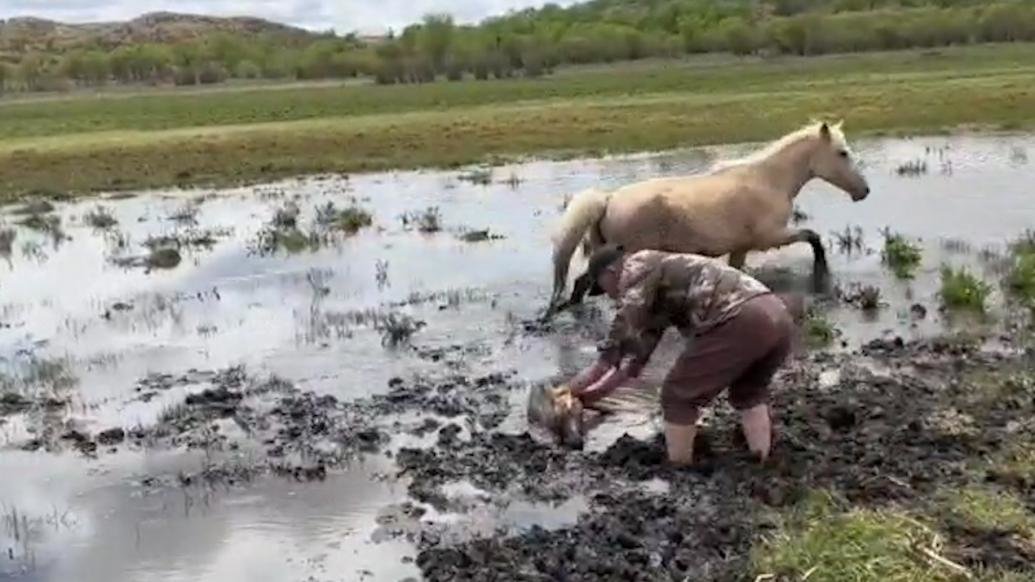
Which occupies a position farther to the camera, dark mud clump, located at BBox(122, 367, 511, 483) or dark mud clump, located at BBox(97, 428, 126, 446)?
dark mud clump, located at BBox(97, 428, 126, 446)

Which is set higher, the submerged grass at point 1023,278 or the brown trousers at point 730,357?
the brown trousers at point 730,357

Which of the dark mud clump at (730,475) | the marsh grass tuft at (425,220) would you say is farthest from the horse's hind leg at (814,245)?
the marsh grass tuft at (425,220)

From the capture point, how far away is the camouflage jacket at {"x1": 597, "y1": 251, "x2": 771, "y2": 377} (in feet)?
23.5

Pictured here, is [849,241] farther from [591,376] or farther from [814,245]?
[591,376]

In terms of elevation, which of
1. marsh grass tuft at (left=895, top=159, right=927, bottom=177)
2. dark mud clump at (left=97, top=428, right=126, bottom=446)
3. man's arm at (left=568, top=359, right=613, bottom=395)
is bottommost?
dark mud clump at (left=97, top=428, right=126, bottom=446)

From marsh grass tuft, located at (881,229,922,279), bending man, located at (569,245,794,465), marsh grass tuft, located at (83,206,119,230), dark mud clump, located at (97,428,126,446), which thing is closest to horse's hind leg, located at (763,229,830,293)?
marsh grass tuft, located at (881,229,922,279)

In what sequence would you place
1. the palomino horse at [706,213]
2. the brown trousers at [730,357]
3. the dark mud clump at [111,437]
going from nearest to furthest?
the brown trousers at [730,357], the dark mud clump at [111,437], the palomino horse at [706,213]

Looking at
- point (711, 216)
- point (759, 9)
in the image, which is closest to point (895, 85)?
point (711, 216)

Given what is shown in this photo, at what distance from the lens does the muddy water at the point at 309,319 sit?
7230mm

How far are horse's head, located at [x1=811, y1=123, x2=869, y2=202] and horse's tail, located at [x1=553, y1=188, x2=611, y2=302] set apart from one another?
2.46 m

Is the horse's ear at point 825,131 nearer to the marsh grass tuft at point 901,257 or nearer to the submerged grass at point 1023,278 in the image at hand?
the marsh grass tuft at point 901,257

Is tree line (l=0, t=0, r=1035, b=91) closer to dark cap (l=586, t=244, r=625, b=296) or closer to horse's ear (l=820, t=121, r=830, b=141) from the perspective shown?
horse's ear (l=820, t=121, r=830, b=141)

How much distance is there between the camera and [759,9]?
436ft

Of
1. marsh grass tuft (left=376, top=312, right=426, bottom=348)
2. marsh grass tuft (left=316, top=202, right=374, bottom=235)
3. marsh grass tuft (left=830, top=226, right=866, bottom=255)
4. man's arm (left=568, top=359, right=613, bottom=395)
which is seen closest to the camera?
man's arm (left=568, top=359, right=613, bottom=395)
